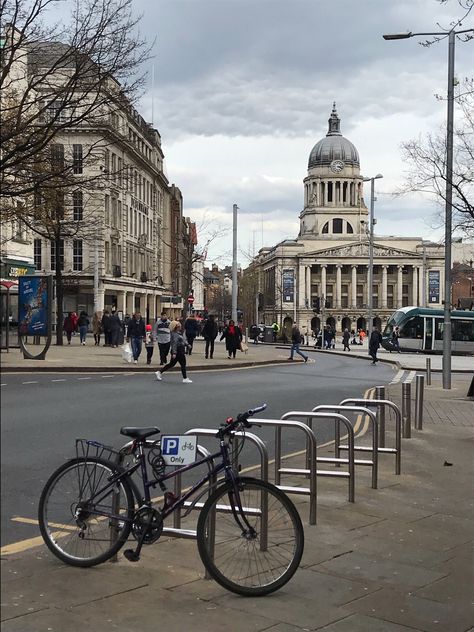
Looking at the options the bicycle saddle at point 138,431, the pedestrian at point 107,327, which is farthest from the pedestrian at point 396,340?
the bicycle saddle at point 138,431

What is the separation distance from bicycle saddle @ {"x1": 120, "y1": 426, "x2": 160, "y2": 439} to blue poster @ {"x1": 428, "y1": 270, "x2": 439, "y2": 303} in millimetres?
125183

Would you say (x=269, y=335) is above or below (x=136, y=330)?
below

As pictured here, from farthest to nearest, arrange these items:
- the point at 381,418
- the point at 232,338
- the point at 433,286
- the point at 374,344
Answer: the point at 433,286 → the point at 374,344 → the point at 232,338 → the point at 381,418

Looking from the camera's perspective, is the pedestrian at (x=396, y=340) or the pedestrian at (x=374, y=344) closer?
the pedestrian at (x=374, y=344)

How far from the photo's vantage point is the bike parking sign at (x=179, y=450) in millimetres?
4520

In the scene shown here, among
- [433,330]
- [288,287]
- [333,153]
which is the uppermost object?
[333,153]

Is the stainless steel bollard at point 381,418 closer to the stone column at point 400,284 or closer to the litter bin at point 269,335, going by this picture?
the litter bin at point 269,335

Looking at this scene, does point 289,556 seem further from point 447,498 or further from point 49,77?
point 49,77

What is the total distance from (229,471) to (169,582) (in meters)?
0.77

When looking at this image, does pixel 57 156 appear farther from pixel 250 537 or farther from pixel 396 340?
pixel 396 340

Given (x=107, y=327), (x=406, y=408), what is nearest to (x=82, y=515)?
(x=406, y=408)

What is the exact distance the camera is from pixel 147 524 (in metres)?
4.70

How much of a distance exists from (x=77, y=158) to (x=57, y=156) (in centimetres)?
62

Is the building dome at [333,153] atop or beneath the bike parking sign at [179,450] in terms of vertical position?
atop
